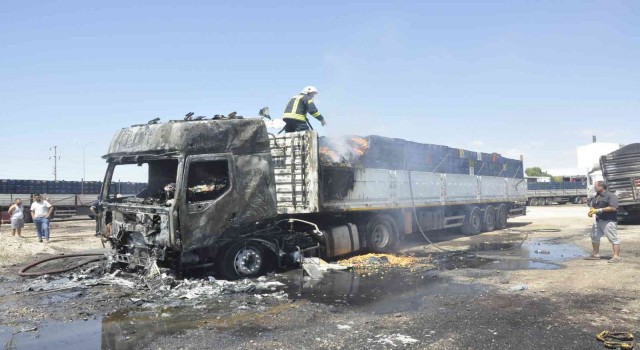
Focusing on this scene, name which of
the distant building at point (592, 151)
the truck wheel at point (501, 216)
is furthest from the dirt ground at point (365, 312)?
the distant building at point (592, 151)

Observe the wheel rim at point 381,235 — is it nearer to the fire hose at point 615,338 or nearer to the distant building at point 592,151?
the fire hose at point 615,338

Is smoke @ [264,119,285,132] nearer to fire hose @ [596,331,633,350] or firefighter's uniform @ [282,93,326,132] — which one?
firefighter's uniform @ [282,93,326,132]

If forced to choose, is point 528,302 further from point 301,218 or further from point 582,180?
point 582,180

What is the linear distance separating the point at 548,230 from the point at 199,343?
15.7 meters

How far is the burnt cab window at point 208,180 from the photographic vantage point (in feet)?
25.5

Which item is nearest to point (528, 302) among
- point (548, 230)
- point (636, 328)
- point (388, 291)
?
point (636, 328)

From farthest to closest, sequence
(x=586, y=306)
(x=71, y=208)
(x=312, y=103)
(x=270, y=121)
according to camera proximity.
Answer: (x=71, y=208) → (x=312, y=103) → (x=270, y=121) → (x=586, y=306)

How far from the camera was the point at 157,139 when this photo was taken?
795 centimetres

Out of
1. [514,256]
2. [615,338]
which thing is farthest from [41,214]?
[615,338]

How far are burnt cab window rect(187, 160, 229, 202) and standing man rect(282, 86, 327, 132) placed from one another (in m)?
2.50

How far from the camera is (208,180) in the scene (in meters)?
8.07

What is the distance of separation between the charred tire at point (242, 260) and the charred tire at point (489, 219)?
434 inches

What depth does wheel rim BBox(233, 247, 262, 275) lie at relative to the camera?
8336mm

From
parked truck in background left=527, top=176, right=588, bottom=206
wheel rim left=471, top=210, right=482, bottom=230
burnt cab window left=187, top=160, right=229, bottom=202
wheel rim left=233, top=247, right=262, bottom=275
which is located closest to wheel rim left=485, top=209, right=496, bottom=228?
wheel rim left=471, top=210, right=482, bottom=230
